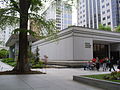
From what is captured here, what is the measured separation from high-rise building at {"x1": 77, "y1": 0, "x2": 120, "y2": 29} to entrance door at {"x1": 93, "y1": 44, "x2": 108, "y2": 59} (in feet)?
125

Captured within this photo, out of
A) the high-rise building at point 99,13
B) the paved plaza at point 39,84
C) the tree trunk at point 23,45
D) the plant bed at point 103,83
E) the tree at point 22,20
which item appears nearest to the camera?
the plant bed at point 103,83

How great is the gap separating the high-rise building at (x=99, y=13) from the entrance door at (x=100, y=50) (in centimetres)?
3817

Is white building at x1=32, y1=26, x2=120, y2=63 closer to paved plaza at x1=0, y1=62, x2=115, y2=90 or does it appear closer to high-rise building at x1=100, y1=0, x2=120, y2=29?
paved plaza at x1=0, y1=62, x2=115, y2=90

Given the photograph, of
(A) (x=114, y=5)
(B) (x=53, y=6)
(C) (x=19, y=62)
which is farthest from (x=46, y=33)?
(A) (x=114, y=5)

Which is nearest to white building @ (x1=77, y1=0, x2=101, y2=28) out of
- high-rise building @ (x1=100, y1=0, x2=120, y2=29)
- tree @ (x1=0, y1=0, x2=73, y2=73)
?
high-rise building @ (x1=100, y1=0, x2=120, y2=29)

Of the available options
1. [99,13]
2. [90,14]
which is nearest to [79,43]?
[99,13]

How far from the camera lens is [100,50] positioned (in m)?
29.5

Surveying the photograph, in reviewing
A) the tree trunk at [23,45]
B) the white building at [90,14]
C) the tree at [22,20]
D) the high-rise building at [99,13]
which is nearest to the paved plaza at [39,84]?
the tree trunk at [23,45]

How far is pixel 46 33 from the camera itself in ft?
46.9

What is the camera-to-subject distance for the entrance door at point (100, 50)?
2877 cm

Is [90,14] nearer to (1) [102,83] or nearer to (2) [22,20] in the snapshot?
(2) [22,20]

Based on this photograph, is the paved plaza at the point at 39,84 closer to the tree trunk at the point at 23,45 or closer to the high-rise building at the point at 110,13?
the tree trunk at the point at 23,45

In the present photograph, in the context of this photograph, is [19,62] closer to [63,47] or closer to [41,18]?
[41,18]

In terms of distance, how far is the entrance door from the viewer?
28.8 m
